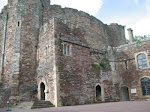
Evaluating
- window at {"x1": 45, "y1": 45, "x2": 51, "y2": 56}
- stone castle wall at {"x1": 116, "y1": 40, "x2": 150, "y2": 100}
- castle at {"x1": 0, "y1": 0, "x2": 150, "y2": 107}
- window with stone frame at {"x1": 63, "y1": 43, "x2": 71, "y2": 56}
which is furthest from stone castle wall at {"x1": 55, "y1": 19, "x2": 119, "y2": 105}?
stone castle wall at {"x1": 116, "y1": 40, "x2": 150, "y2": 100}

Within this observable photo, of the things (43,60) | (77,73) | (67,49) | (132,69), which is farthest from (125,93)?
(43,60)

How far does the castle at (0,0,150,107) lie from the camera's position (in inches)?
533

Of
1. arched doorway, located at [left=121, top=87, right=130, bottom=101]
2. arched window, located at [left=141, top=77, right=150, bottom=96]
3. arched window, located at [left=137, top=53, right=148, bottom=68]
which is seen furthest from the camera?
arched doorway, located at [left=121, top=87, right=130, bottom=101]

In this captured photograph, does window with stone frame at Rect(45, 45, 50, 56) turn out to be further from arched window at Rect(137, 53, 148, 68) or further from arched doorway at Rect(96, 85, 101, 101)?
arched window at Rect(137, 53, 148, 68)

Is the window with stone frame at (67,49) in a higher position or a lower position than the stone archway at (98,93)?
higher

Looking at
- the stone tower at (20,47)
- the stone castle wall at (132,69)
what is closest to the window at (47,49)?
the stone tower at (20,47)

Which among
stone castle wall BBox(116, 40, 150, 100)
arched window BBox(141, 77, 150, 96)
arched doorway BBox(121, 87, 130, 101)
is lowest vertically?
arched doorway BBox(121, 87, 130, 101)

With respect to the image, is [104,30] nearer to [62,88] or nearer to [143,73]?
[143,73]

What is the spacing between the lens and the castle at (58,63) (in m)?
13.5

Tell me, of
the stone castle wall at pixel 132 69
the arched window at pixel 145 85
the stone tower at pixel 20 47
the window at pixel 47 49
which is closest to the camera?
the stone tower at pixel 20 47

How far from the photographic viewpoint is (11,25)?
16.0 m

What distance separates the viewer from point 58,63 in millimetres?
13289

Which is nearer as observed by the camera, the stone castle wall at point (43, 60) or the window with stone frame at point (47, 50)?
the stone castle wall at point (43, 60)

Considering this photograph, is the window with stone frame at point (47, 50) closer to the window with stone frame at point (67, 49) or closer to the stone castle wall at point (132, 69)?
the window with stone frame at point (67, 49)
